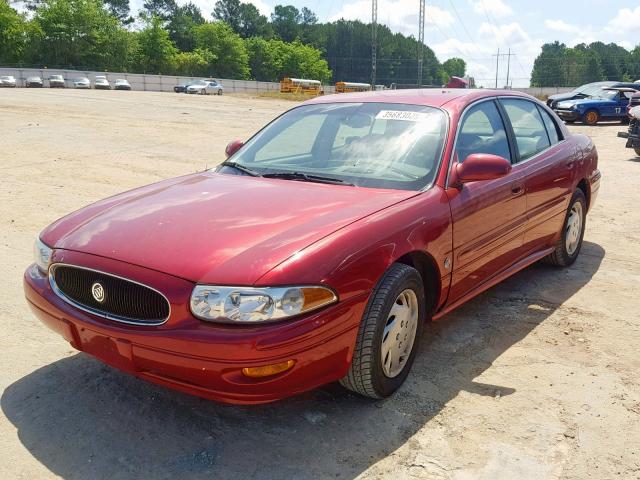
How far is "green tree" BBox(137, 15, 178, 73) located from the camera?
262 ft

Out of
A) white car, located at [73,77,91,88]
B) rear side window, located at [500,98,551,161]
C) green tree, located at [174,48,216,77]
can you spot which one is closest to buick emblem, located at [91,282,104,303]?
rear side window, located at [500,98,551,161]

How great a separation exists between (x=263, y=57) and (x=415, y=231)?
110193mm

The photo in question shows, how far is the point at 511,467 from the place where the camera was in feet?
8.58

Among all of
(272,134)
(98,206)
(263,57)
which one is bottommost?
(98,206)

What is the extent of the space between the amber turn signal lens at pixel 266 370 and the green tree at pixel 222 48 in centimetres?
9482

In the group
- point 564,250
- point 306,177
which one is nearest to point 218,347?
point 306,177

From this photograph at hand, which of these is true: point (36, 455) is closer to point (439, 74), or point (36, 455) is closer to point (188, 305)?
point (188, 305)

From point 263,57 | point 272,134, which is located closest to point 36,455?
point 272,134

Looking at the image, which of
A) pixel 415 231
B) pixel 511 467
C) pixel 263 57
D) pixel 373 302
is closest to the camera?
pixel 511 467

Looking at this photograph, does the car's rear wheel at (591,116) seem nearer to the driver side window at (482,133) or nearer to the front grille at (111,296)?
the driver side window at (482,133)

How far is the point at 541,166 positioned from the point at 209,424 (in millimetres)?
3081

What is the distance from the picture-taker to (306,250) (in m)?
2.63

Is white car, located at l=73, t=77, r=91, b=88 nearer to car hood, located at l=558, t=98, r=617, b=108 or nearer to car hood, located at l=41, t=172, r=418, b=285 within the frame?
car hood, located at l=558, t=98, r=617, b=108

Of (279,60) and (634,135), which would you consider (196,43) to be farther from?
(634,135)
